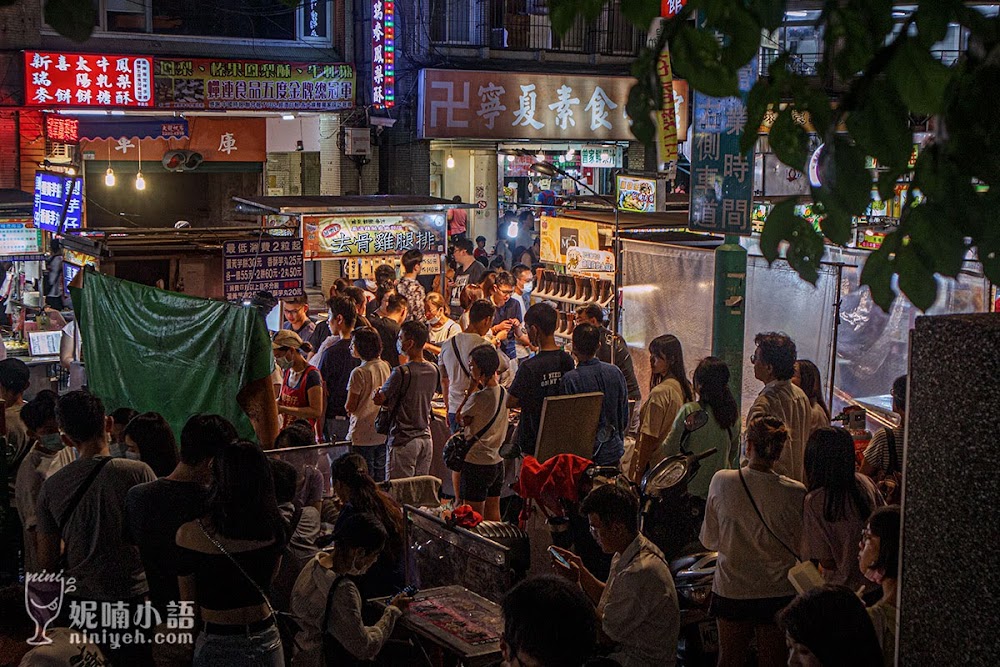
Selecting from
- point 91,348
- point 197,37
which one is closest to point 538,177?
point 197,37

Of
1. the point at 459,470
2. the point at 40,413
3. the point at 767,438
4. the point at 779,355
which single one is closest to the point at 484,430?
the point at 459,470

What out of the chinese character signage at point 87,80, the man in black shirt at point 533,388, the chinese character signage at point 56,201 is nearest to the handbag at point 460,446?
the man in black shirt at point 533,388

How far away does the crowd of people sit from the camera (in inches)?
191

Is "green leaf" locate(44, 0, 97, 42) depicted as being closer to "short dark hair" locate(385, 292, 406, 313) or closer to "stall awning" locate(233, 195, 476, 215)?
"short dark hair" locate(385, 292, 406, 313)

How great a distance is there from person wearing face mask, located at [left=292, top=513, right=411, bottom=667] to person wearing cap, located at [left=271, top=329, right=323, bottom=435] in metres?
4.26

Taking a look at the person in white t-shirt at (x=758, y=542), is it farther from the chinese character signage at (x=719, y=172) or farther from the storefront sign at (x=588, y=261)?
the storefront sign at (x=588, y=261)

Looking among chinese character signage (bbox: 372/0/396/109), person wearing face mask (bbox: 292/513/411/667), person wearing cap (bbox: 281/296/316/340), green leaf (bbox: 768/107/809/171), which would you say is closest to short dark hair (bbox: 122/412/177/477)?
person wearing face mask (bbox: 292/513/411/667)

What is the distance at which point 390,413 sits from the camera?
9219 mm

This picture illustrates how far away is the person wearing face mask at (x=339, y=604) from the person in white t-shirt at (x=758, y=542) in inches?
77.0

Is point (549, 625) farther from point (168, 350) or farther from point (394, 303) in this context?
point (394, 303)

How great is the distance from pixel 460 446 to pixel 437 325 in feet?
13.9

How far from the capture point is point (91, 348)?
30.8 ft

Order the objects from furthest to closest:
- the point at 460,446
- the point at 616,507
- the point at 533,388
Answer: the point at 533,388 → the point at 460,446 → the point at 616,507

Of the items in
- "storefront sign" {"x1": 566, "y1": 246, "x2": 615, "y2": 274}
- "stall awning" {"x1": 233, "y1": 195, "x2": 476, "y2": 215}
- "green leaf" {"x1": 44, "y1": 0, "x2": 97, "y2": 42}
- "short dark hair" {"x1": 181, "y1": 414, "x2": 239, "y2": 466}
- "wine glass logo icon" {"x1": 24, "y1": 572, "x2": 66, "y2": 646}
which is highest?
"green leaf" {"x1": 44, "y1": 0, "x2": 97, "y2": 42}
